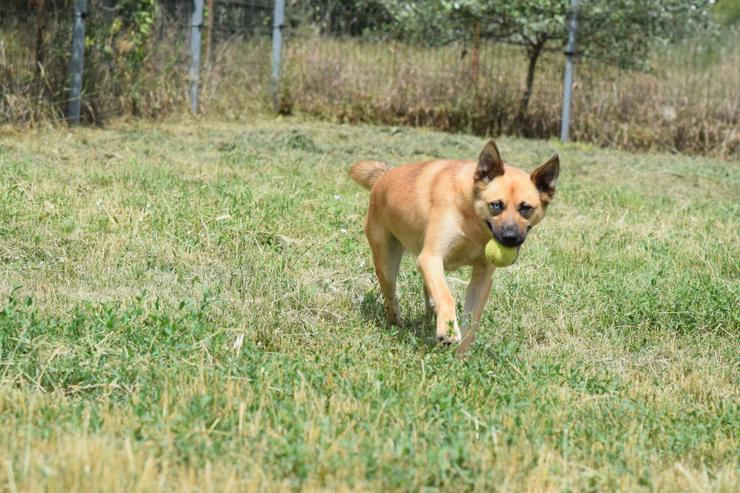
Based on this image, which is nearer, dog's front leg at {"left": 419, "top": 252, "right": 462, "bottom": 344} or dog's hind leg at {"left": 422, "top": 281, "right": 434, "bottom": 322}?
dog's front leg at {"left": 419, "top": 252, "right": 462, "bottom": 344}

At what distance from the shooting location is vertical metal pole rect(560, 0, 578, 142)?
48.1ft

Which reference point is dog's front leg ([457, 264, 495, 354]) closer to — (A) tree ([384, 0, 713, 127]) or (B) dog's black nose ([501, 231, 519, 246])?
(B) dog's black nose ([501, 231, 519, 246])

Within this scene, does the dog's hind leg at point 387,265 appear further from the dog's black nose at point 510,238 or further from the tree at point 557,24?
the tree at point 557,24

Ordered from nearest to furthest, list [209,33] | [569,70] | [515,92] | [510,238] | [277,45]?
[510,238] → [569,70] → [209,33] → [277,45] → [515,92]

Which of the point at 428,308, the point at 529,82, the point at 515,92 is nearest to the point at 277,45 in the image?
the point at 515,92

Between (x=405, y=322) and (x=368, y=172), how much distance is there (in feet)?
3.52

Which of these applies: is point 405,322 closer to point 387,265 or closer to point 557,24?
point 387,265

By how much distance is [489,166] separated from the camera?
5.12m

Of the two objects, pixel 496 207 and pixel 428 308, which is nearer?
pixel 496 207

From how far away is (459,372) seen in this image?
15.0 ft

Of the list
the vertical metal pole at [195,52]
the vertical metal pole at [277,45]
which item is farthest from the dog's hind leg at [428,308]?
the vertical metal pole at [277,45]

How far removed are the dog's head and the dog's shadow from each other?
0.75m

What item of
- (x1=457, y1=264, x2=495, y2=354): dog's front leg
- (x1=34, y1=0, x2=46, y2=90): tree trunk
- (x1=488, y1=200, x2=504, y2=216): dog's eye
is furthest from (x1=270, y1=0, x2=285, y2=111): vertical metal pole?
(x1=488, y1=200, x2=504, y2=216): dog's eye

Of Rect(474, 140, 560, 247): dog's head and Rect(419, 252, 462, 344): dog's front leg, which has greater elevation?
Rect(474, 140, 560, 247): dog's head
